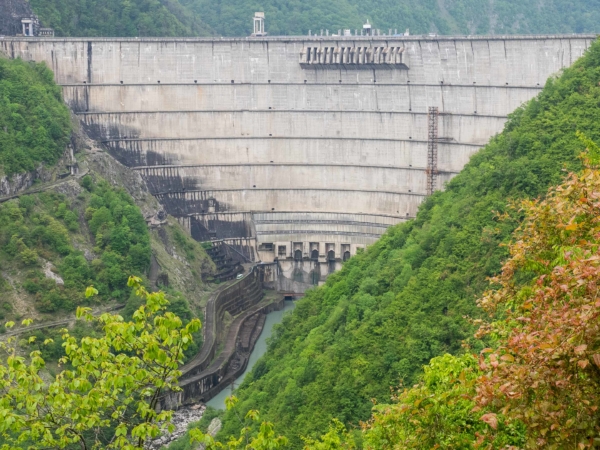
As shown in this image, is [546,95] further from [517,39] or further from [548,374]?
[548,374]

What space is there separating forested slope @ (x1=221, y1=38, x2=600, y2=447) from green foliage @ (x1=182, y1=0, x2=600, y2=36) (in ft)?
148

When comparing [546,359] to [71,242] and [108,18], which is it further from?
[108,18]

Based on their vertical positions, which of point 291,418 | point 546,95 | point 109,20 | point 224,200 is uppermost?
point 109,20

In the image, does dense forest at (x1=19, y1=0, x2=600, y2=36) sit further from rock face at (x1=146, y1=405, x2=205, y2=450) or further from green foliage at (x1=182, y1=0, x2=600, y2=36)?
rock face at (x1=146, y1=405, x2=205, y2=450)

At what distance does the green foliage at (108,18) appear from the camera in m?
74.1

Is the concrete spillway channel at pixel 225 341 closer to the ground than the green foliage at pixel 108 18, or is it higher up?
closer to the ground

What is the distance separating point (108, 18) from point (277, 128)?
16.8m

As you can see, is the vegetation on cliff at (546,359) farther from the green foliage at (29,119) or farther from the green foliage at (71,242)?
the green foliage at (29,119)

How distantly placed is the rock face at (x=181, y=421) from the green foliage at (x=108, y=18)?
108ft

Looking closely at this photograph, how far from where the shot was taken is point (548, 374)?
→ 472 inches

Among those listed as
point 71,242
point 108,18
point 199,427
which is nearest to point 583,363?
point 199,427

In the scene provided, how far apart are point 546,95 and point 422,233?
27.0ft

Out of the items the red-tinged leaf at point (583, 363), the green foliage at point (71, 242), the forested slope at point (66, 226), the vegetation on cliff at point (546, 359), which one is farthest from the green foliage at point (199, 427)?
the red-tinged leaf at point (583, 363)

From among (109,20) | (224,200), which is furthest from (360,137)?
→ (109,20)
